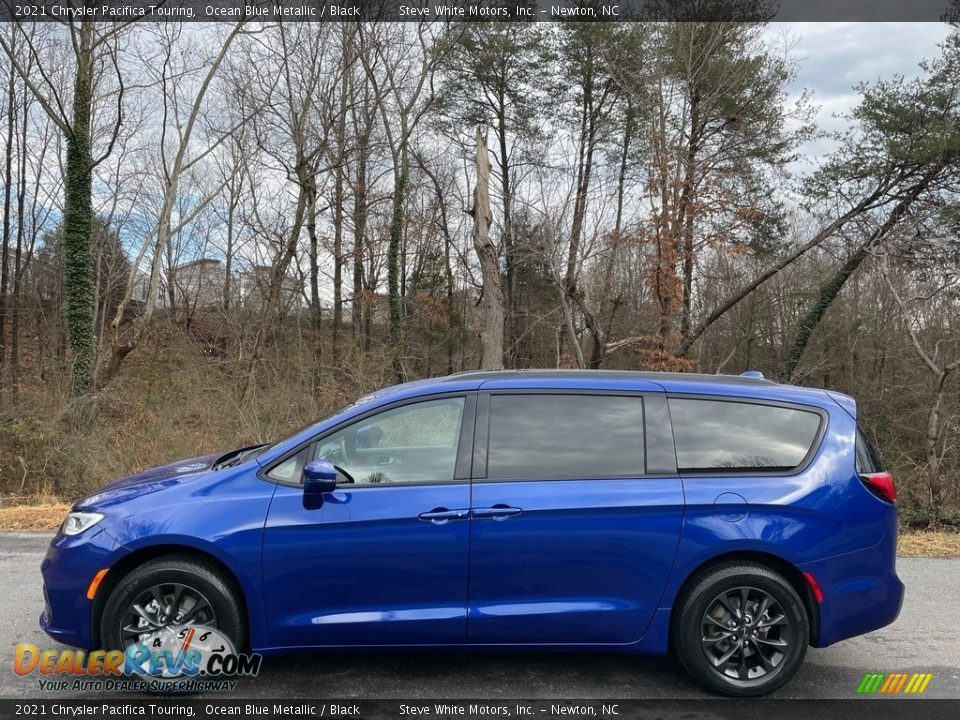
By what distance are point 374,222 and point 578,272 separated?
38.4 feet

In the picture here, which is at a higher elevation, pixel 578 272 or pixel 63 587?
pixel 578 272

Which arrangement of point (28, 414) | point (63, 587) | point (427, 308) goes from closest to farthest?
point (63, 587), point (28, 414), point (427, 308)

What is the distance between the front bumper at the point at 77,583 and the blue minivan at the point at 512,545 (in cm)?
1

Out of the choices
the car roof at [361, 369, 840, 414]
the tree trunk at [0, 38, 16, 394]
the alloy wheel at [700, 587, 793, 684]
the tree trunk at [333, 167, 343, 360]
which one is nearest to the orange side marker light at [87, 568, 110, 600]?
the car roof at [361, 369, 840, 414]

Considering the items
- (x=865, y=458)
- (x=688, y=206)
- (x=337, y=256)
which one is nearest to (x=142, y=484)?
(x=865, y=458)

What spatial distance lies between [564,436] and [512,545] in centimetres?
67

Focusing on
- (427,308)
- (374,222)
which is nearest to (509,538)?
(374,222)

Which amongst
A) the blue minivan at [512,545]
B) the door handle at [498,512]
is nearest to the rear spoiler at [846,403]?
the blue minivan at [512,545]

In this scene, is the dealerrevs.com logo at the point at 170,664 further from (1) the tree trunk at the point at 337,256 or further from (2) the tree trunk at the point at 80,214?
(1) the tree trunk at the point at 337,256

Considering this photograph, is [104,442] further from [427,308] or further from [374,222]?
[427,308]

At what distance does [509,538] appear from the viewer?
369 cm

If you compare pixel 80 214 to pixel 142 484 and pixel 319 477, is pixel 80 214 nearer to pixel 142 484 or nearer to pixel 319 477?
pixel 142 484

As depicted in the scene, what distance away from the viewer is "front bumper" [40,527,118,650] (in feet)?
12.0

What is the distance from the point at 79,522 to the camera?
3793 mm
